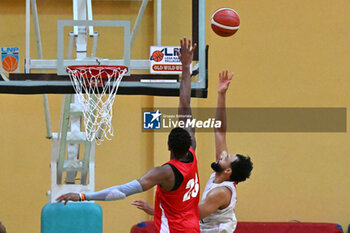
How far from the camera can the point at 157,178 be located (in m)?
4.35

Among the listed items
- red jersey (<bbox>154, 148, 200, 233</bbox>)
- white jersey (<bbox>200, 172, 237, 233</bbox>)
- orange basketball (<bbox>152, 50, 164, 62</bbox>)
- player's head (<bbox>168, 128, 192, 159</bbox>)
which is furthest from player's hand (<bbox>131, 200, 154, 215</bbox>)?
orange basketball (<bbox>152, 50, 164, 62</bbox>)

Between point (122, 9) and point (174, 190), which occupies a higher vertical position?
point (122, 9)

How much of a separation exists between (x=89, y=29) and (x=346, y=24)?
4.03m

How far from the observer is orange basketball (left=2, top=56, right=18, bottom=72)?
227 inches

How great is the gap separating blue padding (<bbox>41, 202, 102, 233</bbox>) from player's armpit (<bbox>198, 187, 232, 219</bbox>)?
Answer: 1.97 m

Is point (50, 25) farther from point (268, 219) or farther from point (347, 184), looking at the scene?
point (347, 184)

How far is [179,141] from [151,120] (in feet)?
13.4

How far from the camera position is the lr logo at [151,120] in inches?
335

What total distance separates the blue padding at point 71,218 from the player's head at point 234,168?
1.96 meters

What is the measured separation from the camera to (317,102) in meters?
8.60

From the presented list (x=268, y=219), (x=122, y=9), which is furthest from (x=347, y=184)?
(x=122, y=9)

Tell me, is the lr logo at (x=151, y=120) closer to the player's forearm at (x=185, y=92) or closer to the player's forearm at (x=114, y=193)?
the player's forearm at (x=185, y=92)

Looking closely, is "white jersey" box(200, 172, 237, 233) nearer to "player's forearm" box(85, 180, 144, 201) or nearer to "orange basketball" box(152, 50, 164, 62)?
"player's forearm" box(85, 180, 144, 201)

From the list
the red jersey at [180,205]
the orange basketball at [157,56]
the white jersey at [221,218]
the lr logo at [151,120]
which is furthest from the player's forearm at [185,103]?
the lr logo at [151,120]
